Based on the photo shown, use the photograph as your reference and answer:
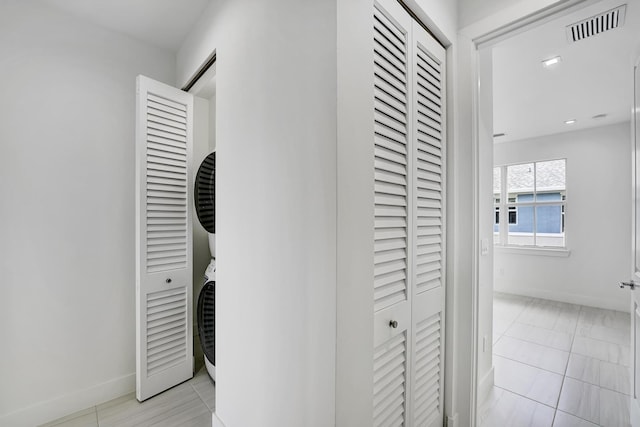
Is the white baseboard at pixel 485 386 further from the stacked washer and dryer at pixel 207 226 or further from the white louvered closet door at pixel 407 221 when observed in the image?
the stacked washer and dryer at pixel 207 226

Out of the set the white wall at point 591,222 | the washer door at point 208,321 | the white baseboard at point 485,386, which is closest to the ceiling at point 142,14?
the washer door at point 208,321

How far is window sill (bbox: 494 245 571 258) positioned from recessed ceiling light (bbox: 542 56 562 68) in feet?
10.2

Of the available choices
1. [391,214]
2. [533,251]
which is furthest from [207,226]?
[533,251]

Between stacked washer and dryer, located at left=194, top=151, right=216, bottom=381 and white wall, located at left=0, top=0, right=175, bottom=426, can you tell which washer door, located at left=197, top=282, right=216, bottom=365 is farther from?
white wall, located at left=0, top=0, right=175, bottom=426

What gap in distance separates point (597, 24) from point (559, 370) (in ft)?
8.51

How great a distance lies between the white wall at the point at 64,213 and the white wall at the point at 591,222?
5.44 meters

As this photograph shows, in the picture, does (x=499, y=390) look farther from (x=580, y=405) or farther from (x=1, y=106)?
(x=1, y=106)

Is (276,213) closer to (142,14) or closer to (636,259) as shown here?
(142,14)

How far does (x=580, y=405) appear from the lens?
1854 millimetres

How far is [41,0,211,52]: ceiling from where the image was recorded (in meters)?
1.69

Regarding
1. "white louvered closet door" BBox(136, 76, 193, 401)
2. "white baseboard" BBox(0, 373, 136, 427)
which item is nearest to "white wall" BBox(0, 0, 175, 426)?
"white baseboard" BBox(0, 373, 136, 427)

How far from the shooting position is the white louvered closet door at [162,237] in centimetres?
180

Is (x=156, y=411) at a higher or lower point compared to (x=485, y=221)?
lower

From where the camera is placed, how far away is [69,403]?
1729 millimetres
